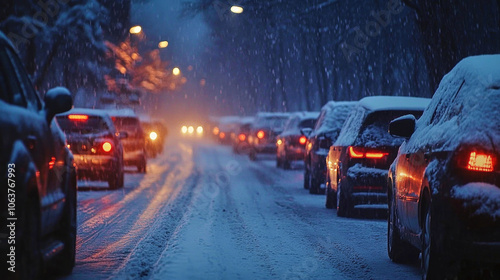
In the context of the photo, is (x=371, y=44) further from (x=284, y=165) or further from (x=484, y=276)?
(x=484, y=276)

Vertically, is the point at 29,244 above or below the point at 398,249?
above

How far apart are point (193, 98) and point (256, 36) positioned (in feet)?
307

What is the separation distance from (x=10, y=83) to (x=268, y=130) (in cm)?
2916

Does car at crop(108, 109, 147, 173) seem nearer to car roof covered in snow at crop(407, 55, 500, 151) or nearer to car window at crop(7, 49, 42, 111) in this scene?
car roof covered in snow at crop(407, 55, 500, 151)

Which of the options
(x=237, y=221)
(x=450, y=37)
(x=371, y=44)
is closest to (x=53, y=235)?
(x=237, y=221)

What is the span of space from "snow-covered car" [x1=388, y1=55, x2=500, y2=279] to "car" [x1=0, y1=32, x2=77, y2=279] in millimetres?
2744

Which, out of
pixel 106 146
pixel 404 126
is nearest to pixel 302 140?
pixel 106 146

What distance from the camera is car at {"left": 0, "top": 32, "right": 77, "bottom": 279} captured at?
5.68 metres

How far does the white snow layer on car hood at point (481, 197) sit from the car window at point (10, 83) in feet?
10.2

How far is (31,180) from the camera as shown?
19.7 feet

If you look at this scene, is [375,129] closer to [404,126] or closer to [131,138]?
[404,126]

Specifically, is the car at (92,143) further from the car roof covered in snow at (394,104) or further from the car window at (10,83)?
the car window at (10,83)

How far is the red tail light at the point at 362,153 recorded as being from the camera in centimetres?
1378

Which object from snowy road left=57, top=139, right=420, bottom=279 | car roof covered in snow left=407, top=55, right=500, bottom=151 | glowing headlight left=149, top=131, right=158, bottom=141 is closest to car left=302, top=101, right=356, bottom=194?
snowy road left=57, top=139, right=420, bottom=279
